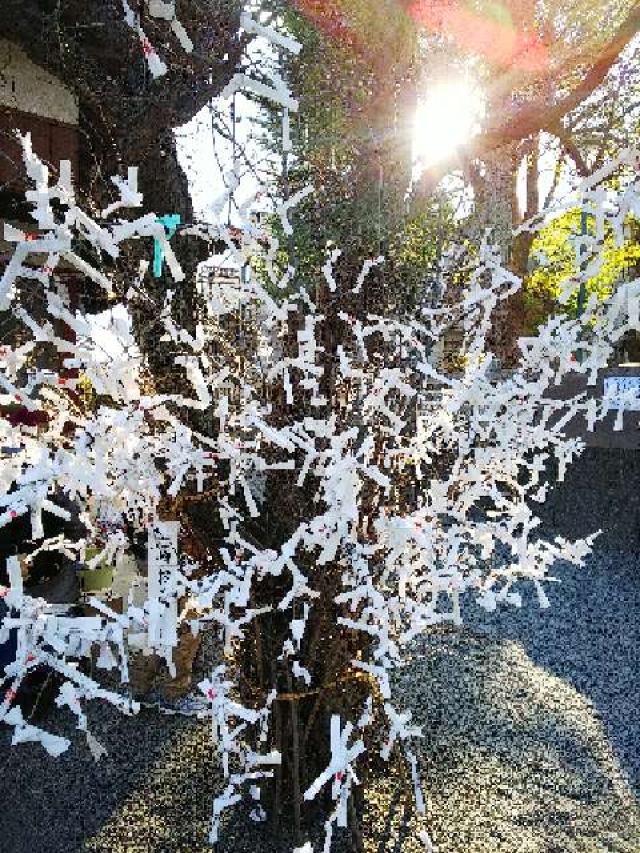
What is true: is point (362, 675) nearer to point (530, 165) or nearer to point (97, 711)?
point (97, 711)

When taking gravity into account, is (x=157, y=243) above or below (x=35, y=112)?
below

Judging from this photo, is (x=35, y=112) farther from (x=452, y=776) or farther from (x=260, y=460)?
(x=452, y=776)

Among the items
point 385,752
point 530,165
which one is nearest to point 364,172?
point 385,752

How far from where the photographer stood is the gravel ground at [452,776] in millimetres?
3170

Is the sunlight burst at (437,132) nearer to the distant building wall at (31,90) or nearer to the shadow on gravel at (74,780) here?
the distant building wall at (31,90)

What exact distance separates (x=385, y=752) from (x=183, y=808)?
94cm

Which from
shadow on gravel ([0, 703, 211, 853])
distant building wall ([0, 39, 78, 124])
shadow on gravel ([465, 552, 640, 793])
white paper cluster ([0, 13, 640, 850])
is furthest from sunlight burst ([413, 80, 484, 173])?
shadow on gravel ([0, 703, 211, 853])

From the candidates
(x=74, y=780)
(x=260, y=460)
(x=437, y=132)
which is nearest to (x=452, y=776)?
(x=74, y=780)

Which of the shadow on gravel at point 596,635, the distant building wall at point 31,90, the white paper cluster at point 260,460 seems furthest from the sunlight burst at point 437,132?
the shadow on gravel at point 596,635

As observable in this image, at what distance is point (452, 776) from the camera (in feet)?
11.9

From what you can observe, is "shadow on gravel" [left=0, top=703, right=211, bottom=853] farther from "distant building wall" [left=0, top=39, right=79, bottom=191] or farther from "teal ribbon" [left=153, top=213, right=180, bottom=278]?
"distant building wall" [left=0, top=39, right=79, bottom=191]

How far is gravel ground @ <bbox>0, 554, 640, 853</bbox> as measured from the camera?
10.4 ft

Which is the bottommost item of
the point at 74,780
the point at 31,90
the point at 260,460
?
the point at 74,780

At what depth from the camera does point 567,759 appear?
12.7ft
